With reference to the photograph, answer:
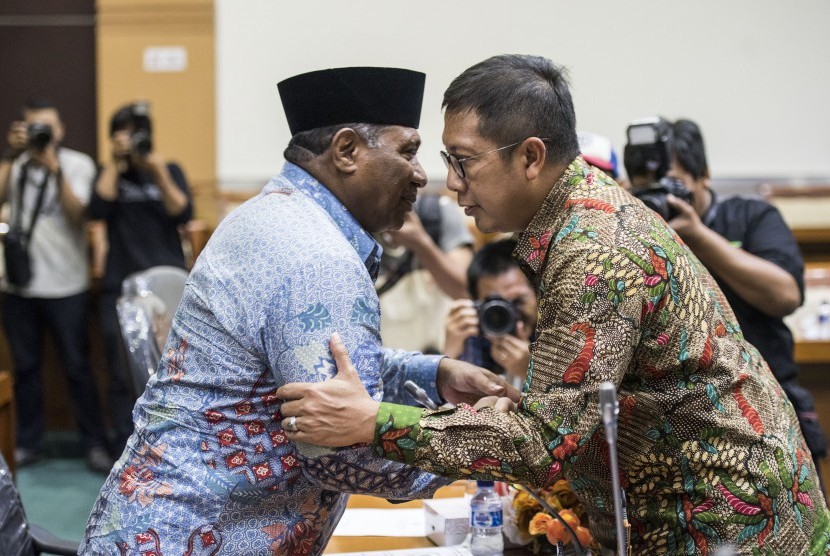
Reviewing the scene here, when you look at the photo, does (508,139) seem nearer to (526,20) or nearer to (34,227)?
(34,227)

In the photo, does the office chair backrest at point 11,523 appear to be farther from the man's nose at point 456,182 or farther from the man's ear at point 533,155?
the man's ear at point 533,155

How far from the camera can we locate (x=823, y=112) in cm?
604

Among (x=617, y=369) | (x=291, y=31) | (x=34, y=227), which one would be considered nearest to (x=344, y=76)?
(x=617, y=369)

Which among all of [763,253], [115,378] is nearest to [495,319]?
[763,253]

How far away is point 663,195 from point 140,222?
295 centimetres

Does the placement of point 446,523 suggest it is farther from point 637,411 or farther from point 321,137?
point 321,137

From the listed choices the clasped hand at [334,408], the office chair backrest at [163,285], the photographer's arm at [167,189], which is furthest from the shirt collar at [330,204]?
the photographer's arm at [167,189]

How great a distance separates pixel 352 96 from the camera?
5.57ft

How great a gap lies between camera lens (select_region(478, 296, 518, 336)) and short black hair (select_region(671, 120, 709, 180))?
63cm

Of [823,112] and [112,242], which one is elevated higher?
[823,112]

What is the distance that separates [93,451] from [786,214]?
11.7 feet

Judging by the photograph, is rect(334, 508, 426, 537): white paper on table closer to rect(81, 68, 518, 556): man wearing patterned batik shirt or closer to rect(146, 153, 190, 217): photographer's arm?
rect(81, 68, 518, 556): man wearing patterned batik shirt

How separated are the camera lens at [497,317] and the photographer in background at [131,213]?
243 centimetres

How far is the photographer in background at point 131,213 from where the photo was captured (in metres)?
4.70
